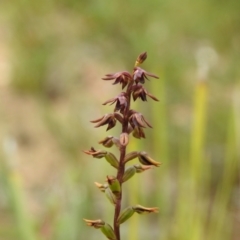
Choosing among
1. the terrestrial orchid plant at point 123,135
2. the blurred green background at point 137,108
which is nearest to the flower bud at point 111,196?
the terrestrial orchid plant at point 123,135

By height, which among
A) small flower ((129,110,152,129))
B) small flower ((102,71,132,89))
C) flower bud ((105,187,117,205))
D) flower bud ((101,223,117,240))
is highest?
small flower ((102,71,132,89))

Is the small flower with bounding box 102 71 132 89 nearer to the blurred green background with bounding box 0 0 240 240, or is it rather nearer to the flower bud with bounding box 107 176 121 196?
the flower bud with bounding box 107 176 121 196

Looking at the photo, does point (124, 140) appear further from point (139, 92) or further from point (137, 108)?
point (137, 108)

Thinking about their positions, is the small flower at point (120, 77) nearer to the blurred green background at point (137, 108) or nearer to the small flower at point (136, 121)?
the small flower at point (136, 121)

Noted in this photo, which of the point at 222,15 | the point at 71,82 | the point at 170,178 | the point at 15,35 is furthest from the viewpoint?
the point at 71,82

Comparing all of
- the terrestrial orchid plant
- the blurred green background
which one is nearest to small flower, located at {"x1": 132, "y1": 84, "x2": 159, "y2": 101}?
the terrestrial orchid plant

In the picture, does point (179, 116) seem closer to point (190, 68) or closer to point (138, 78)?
point (190, 68)

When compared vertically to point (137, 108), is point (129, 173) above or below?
below

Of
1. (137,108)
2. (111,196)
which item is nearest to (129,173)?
(111,196)

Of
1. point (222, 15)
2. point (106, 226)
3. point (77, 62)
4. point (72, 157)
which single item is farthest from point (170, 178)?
point (106, 226)
